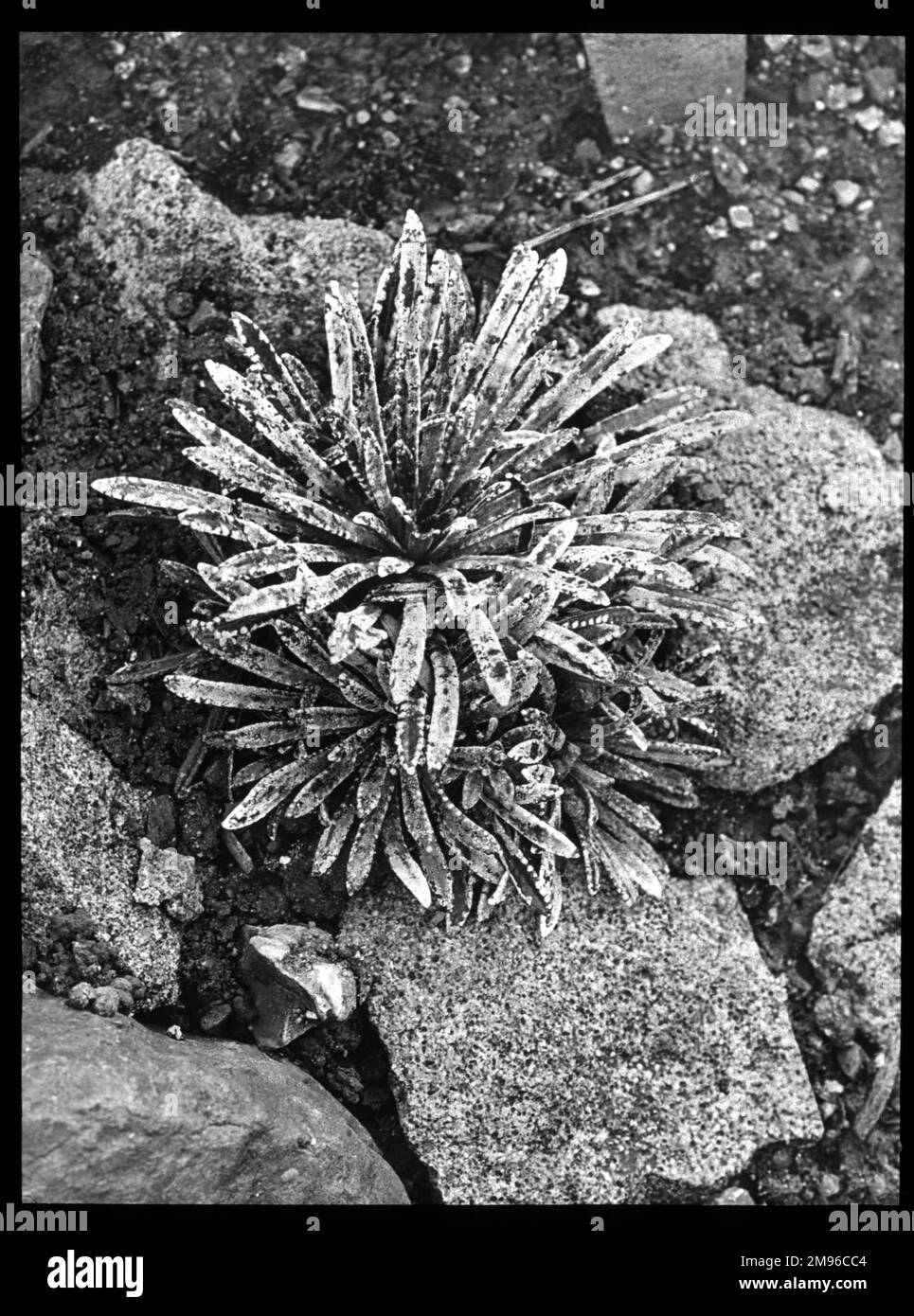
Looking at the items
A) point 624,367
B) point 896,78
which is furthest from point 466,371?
point 896,78

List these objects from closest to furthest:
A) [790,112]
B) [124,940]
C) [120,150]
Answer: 1. [124,940]
2. [120,150]
3. [790,112]

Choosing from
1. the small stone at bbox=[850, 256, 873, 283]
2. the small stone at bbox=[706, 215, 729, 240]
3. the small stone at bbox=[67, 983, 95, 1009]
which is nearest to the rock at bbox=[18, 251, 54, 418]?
the small stone at bbox=[67, 983, 95, 1009]

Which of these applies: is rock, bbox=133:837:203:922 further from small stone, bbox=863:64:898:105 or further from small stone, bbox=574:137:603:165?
small stone, bbox=863:64:898:105

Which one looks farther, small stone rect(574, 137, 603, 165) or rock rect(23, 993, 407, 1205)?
small stone rect(574, 137, 603, 165)

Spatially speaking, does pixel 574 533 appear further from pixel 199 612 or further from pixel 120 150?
pixel 120 150

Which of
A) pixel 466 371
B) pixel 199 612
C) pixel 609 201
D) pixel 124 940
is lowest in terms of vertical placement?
pixel 124 940

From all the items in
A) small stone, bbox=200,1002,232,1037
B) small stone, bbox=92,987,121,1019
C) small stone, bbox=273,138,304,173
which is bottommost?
small stone, bbox=200,1002,232,1037

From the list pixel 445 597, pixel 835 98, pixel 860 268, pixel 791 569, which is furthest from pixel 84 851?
pixel 835 98
